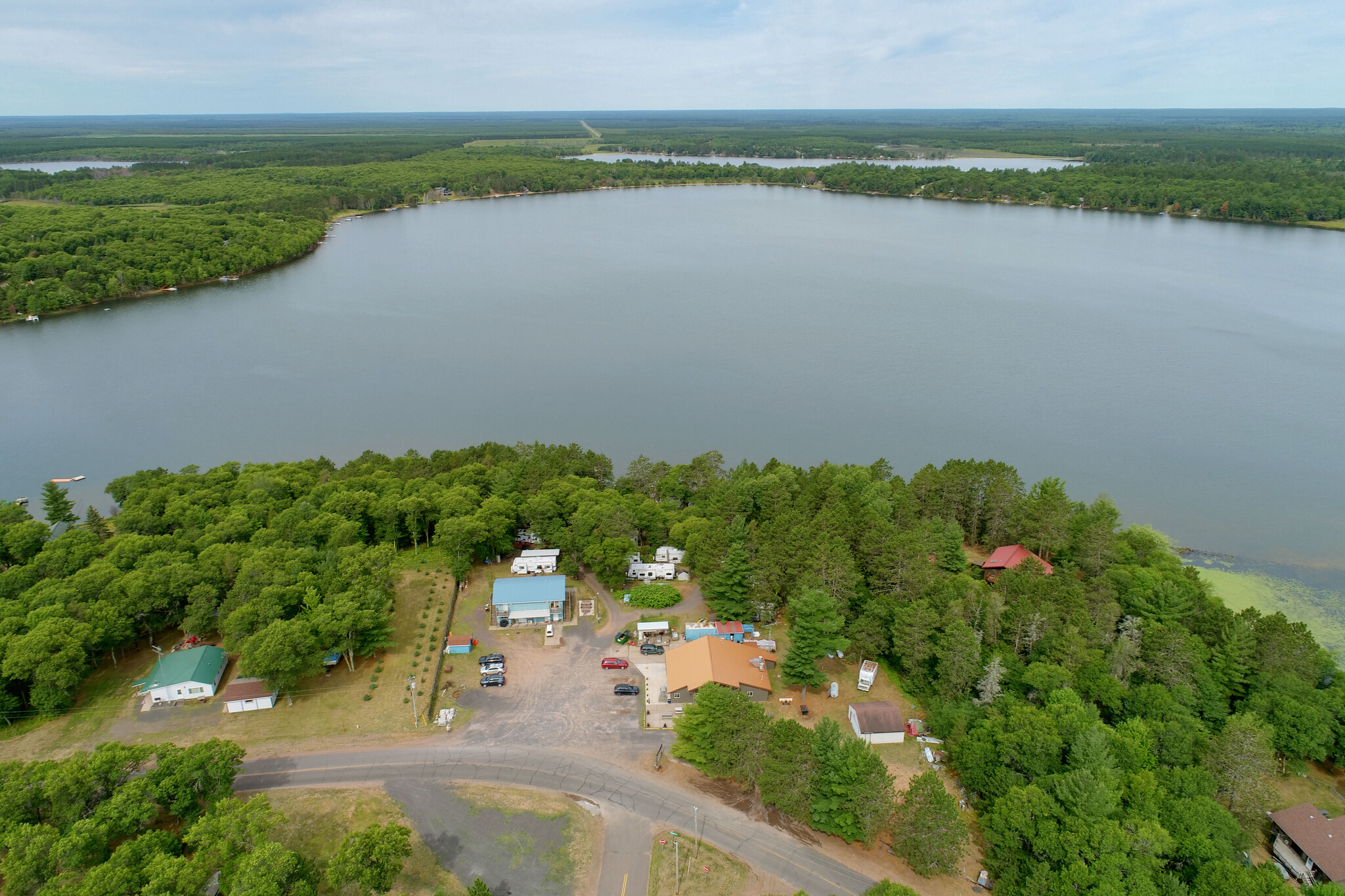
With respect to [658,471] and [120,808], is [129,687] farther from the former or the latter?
[658,471]

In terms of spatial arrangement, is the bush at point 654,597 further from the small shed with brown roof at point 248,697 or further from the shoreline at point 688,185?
the shoreline at point 688,185

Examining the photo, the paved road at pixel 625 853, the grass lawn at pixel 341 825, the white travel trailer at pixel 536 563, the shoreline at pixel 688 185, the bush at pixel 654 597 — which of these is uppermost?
the shoreline at pixel 688 185

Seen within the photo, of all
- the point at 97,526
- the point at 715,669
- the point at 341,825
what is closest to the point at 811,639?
the point at 715,669

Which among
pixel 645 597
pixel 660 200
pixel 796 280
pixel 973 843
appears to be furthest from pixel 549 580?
pixel 660 200

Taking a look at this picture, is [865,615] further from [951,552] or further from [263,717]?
[263,717]

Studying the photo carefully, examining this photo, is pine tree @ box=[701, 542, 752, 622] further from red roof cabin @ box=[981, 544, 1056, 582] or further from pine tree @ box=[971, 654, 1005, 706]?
red roof cabin @ box=[981, 544, 1056, 582]

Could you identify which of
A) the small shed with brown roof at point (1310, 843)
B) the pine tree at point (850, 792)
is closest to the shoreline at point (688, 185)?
the pine tree at point (850, 792)

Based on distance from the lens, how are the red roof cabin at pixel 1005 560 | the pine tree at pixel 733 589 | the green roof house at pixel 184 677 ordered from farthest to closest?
the red roof cabin at pixel 1005 560
the pine tree at pixel 733 589
the green roof house at pixel 184 677
